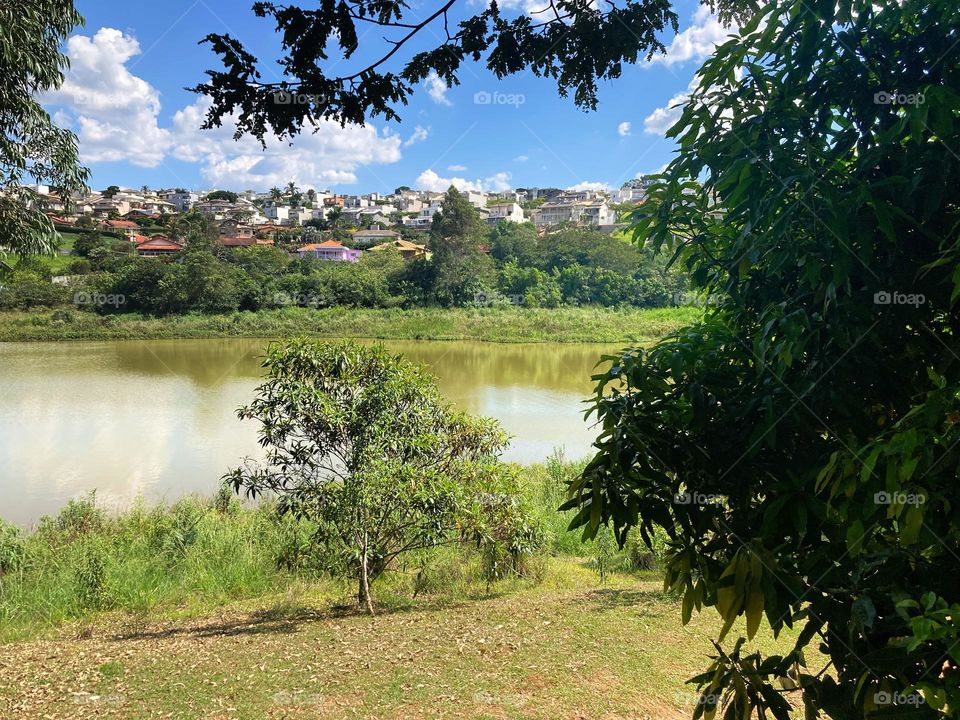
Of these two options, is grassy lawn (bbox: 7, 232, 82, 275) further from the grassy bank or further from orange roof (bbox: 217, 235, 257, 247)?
orange roof (bbox: 217, 235, 257, 247)

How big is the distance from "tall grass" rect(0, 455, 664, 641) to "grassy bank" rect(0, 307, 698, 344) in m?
17.8

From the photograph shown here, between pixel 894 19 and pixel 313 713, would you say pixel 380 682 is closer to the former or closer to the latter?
pixel 313 713

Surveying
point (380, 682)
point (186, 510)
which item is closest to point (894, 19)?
point (380, 682)

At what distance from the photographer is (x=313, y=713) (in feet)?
9.52

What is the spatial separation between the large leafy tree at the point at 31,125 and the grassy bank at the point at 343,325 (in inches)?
738

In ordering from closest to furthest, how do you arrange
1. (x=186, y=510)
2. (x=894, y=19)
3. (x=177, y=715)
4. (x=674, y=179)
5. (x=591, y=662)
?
(x=894, y=19)
(x=674, y=179)
(x=177, y=715)
(x=591, y=662)
(x=186, y=510)

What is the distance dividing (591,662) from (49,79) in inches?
217

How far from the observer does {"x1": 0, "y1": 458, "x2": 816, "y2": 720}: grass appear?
302cm

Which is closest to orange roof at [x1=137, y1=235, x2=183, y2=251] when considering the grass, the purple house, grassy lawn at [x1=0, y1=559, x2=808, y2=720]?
the purple house

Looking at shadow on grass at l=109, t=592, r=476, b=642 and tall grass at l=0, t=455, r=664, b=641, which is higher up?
shadow on grass at l=109, t=592, r=476, b=642

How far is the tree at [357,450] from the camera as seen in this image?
161 inches

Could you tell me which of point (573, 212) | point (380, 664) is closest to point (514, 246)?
point (573, 212)

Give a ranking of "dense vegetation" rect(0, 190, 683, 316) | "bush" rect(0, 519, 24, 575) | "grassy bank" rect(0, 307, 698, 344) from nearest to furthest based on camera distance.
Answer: "bush" rect(0, 519, 24, 575) → "grassy bank" rect(0, 307, 698, 344) → "dense vegetation" rect(0, 190, 683, 316)

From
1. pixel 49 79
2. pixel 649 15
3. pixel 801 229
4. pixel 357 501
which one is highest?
pixel 49 79
